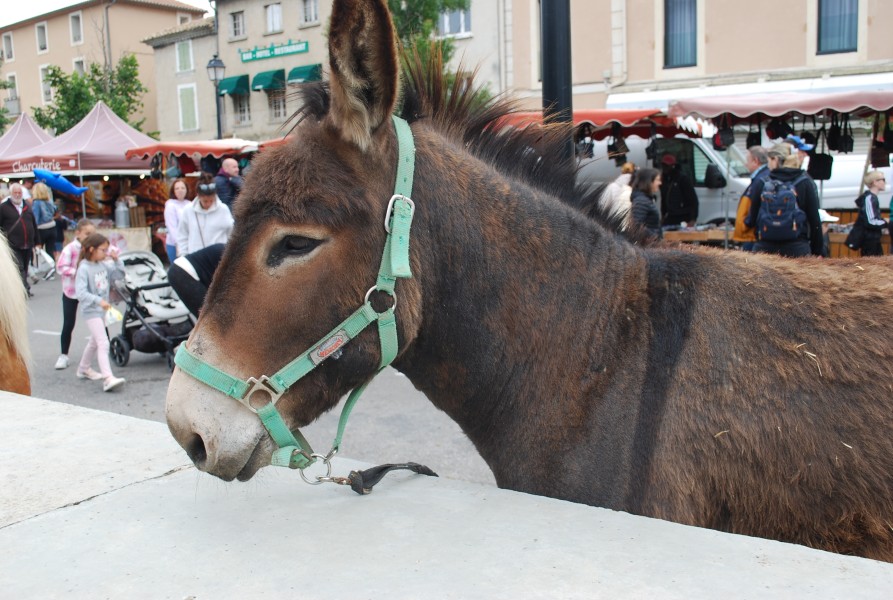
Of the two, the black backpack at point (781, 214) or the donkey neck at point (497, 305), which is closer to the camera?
the donkey neck at point (497, 305)

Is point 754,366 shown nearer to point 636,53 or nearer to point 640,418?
point 640,418

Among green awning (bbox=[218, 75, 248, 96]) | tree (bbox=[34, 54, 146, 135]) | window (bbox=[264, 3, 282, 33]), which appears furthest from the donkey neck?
window (bbox=[264, 3, 282, 33])

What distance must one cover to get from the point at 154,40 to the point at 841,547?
41.4 metres

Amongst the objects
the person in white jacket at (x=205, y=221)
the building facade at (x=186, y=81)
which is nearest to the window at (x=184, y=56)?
the building facade at (x=186, y=81)

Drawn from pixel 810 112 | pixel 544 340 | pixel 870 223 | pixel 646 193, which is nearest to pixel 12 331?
pixel 544 340

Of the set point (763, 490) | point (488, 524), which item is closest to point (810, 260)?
point (763, 490)

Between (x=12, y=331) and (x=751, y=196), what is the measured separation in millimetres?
6825

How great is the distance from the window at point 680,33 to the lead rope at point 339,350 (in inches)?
858

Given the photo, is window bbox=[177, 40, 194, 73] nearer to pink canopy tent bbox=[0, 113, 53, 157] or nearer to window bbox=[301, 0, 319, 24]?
window bbox=[301, 0, 319, 24]

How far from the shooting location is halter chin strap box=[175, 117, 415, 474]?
6.13 ft

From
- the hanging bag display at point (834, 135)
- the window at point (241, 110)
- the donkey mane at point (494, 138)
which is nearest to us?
the donkey mane at point (494, 138)

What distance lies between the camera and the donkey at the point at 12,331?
4.00 m

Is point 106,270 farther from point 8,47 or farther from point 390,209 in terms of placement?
point 8,47

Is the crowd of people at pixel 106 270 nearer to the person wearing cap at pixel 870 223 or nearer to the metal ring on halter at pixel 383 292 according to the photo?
the metal ring on halter at pixel 383 292
